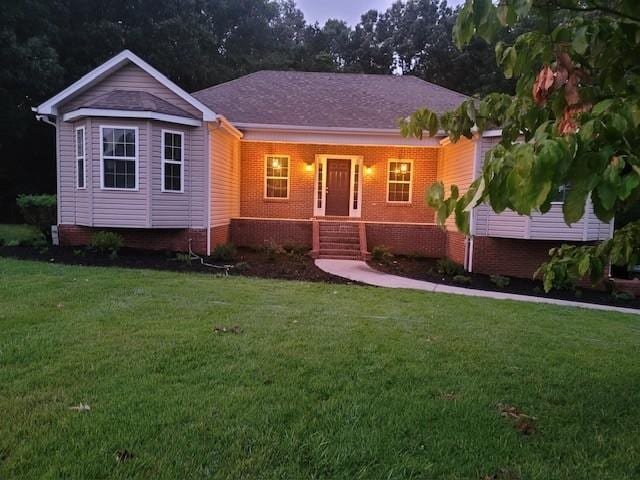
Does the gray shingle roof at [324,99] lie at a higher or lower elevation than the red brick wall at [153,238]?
higher

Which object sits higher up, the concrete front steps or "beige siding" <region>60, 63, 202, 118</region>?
"beige siding" <region>60, 63, 202, 118</region>

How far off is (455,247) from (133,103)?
884 centimetres

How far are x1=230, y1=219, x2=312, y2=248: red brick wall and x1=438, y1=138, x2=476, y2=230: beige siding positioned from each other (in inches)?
161

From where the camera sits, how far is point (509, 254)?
462 inches

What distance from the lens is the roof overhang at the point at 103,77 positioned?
1107 cm

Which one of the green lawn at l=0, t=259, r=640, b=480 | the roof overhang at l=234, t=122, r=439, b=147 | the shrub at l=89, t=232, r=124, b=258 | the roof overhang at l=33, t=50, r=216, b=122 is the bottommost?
the green lawn at l=0, t=259, r=640, b=480

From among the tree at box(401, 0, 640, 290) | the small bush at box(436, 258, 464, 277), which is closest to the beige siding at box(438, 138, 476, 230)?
the small bush at box(436, 258, 464, 277)

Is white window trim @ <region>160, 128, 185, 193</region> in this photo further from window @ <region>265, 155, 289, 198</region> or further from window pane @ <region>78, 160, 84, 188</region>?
window @ <region>265, 155, 289, 198</region>

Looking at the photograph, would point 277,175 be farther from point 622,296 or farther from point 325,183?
point 622,296

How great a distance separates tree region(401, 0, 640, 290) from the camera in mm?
1383

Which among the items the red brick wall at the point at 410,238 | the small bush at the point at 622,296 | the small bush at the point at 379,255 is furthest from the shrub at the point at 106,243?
the small bush at the point at 622,296

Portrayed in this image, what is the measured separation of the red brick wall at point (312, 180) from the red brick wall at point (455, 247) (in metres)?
1.49

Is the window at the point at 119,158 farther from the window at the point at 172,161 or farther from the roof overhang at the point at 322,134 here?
the roof overhang at the point at 322,134

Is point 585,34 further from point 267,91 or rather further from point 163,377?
point 267,91
